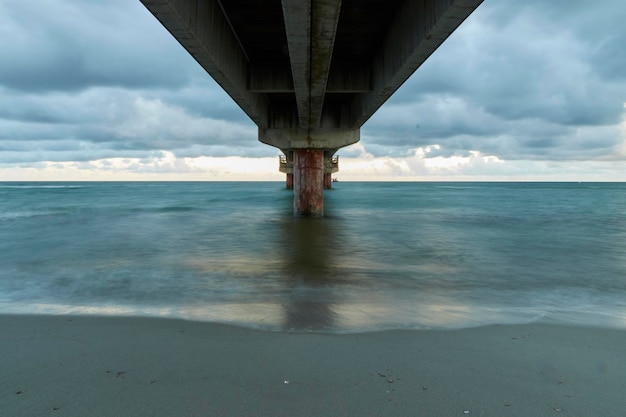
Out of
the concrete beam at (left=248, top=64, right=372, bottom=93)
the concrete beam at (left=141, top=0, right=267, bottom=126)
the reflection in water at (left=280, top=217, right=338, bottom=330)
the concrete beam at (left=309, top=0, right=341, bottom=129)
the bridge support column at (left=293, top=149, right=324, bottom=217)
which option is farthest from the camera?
the bridge support column at (left=293, top=149, right=324, bottom=217)

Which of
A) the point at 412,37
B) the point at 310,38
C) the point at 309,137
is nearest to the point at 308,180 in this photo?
the point at 309,137

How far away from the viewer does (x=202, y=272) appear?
8555mm

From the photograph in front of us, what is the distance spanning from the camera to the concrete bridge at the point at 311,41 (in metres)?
5.76

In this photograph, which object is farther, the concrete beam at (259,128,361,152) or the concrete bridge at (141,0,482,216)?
the concrete beam at (259,128,361,152)

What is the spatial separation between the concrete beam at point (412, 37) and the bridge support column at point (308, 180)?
8.41m

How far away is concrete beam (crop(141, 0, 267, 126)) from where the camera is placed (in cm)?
559

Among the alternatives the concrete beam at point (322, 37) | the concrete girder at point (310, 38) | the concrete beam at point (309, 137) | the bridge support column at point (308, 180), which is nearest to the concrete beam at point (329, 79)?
the concrete girder at point (310, 38)

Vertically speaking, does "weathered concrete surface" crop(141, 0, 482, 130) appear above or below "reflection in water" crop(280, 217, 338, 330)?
above

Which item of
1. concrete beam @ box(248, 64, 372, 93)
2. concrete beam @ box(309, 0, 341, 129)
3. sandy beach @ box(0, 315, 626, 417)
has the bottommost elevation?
sandy beach @ box(0, 315, 626, 417)

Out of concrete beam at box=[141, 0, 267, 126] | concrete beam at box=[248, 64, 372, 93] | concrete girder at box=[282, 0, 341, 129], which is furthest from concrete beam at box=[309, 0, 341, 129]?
concrete beam at box=[141, 0, 267, 126]

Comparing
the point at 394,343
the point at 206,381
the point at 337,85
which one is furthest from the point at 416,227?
the point at 206,381

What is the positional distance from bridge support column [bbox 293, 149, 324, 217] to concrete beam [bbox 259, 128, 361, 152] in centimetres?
160

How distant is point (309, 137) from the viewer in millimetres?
17891

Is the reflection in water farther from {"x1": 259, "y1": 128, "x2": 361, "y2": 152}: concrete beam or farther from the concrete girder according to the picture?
{"x1": 259, "y1": 128, "x2": 361, "y2": 152}: concrete beam
